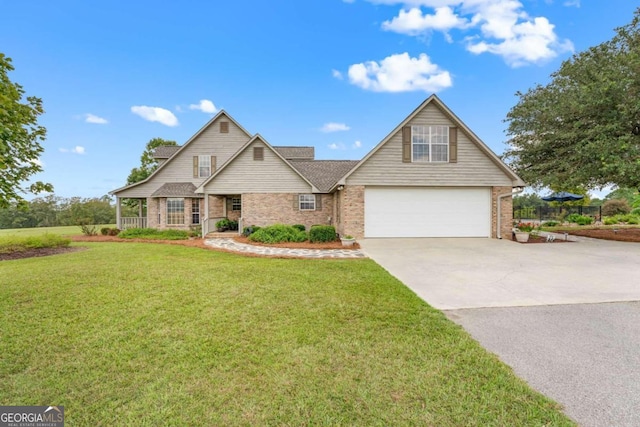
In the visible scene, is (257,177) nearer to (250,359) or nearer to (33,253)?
(33,253)

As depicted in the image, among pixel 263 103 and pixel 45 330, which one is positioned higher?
pixel 263 103

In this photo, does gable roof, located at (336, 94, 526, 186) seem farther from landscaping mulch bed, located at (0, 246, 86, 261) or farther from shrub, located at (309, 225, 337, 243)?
landscaping mulch bed, located at (0, 246, 86, 261)

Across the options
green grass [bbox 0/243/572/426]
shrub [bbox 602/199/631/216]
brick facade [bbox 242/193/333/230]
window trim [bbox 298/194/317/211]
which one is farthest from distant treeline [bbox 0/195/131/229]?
shrub [bbox 602/199/631/216]

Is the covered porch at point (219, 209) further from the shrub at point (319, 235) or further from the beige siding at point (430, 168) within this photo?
the beige siding at point (430, 168)

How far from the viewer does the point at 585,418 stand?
2203 millimetres

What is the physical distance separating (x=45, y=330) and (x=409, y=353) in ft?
16.0

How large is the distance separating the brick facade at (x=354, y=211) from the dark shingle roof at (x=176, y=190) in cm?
991

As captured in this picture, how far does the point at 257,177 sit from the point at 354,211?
20.4 ft

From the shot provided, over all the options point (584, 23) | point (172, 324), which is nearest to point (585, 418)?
point (172, 324)

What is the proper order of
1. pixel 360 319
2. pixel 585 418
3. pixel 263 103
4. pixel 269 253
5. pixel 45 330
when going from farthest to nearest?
pixel 263 103
pixel 269 253
pixel 360 319
pixel 45 330
pixel 585 418

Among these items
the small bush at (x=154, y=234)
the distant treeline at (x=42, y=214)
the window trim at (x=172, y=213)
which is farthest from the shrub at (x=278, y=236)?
the distant treeline at (x=42, y=214)

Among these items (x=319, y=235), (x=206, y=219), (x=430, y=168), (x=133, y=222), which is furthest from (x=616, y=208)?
(x=133, y=222)

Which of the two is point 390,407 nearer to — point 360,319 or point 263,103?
point 360,319

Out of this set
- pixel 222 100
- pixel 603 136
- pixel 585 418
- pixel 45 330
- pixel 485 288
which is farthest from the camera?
pixel 222 100
